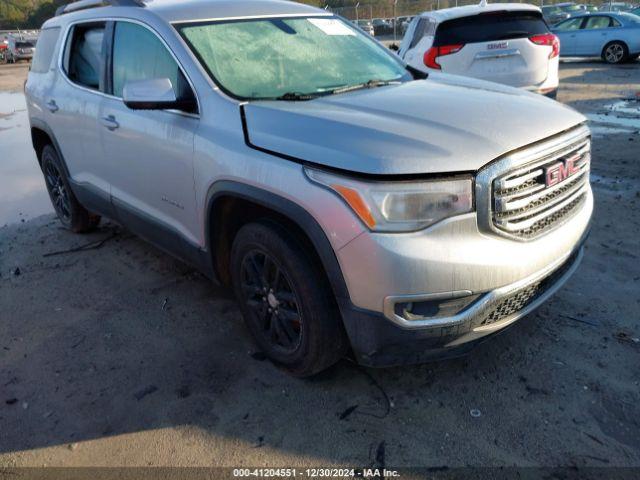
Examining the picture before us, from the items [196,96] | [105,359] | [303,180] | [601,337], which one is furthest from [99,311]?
[601,337]

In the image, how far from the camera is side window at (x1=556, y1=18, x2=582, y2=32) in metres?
16.9

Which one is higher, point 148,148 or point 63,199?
point 148,148

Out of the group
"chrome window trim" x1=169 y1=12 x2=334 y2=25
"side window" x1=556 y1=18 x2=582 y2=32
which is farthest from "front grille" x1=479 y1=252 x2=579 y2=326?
"side window" x1=556 y1=18 x2=582 y2=32

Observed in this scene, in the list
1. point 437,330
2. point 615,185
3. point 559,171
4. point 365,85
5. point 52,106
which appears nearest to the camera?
point 437,330

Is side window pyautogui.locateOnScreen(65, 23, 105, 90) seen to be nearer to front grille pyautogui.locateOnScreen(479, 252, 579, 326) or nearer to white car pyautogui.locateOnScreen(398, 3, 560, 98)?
front grille pyautogui.locateOnScreen(479, 252, 579, 326)

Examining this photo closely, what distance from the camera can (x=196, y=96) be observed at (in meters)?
3.14

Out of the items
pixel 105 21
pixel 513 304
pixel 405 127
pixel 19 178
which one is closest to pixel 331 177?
pixel 405 127

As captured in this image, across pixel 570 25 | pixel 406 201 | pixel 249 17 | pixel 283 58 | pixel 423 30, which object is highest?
pixel 249 17

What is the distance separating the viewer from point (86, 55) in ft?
14.8

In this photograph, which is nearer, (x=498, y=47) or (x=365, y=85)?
(x=365, y=85)

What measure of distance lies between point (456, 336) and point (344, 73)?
6.08ft

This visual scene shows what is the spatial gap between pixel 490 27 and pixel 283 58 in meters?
4.66

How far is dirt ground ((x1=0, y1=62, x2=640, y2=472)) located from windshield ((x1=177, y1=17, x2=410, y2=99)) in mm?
1506

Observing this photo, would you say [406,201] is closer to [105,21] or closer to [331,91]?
[331,91]
